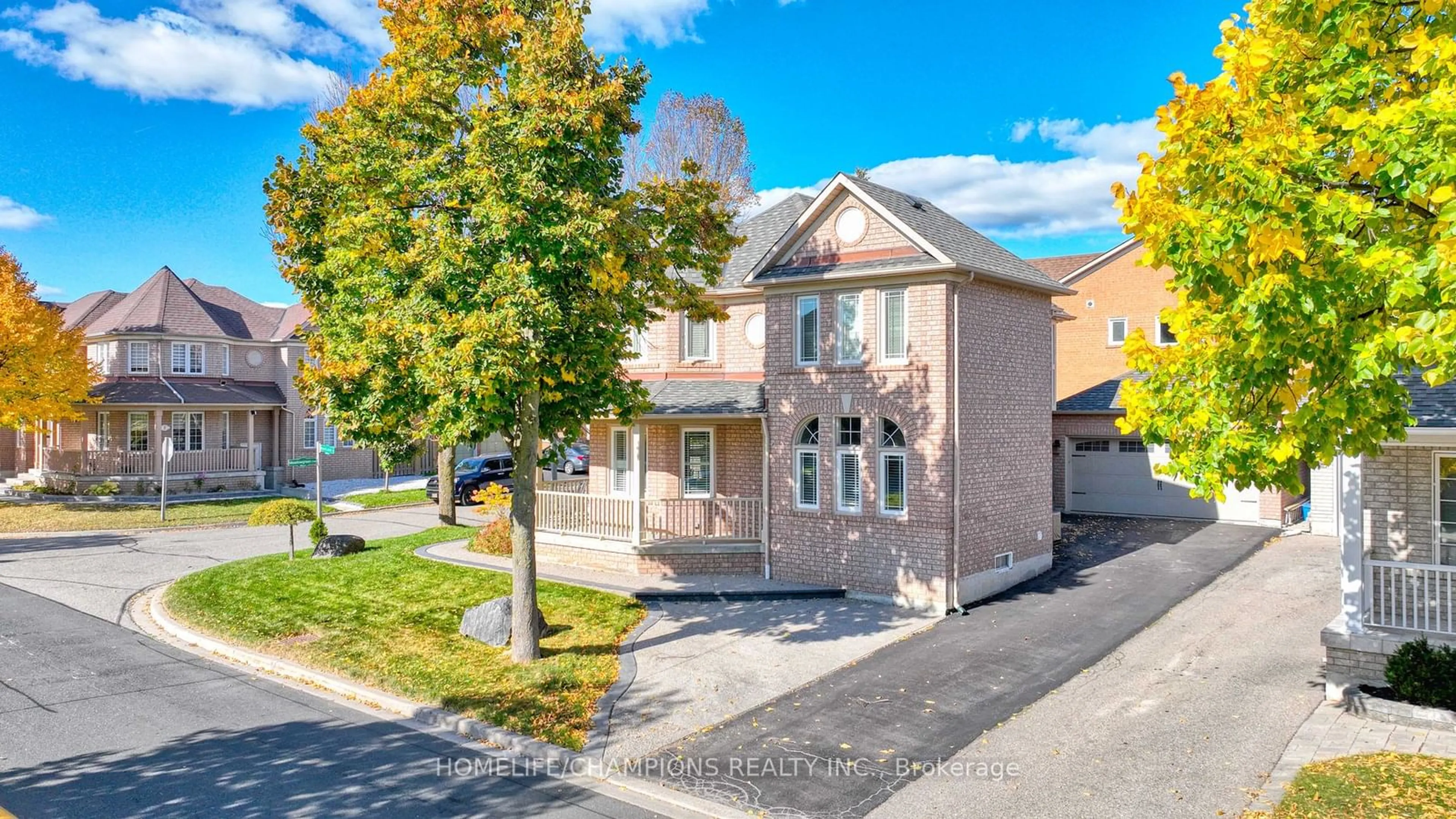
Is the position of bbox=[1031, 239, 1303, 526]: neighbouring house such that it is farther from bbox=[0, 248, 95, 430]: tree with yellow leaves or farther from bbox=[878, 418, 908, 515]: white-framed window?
bbox=[0, 248, 95, 430]: tree with yellow leaves

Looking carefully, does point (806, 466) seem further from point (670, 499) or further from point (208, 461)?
point (208, 461)

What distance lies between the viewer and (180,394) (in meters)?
33.4

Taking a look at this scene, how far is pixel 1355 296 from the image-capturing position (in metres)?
6.44

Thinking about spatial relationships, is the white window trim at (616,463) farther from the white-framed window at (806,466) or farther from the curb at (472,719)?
the curb at (472,719)

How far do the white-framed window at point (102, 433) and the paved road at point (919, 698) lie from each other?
3398cm

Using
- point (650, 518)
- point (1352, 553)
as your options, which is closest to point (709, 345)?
point (650, 518)

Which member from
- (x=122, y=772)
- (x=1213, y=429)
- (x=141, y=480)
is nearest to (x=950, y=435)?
(x=1213, y=429)

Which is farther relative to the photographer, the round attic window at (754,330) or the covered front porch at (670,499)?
the round attic window at (754,330)

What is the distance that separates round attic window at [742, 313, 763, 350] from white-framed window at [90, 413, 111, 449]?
93.7ft

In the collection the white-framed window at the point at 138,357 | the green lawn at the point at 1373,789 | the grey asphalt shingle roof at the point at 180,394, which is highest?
the white-framed window at the point at 138,357

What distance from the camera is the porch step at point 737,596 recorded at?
15789mm

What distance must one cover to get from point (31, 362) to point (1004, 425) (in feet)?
103

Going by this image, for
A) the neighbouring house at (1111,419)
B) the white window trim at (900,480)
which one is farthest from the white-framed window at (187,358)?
the neighbouring house at (1111,419)

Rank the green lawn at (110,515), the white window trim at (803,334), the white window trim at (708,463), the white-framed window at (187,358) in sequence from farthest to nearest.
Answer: the white-framed window at (187,358), the green lawn at (110,515), the white window trim at (708,463), the white window trim at (803,334)
